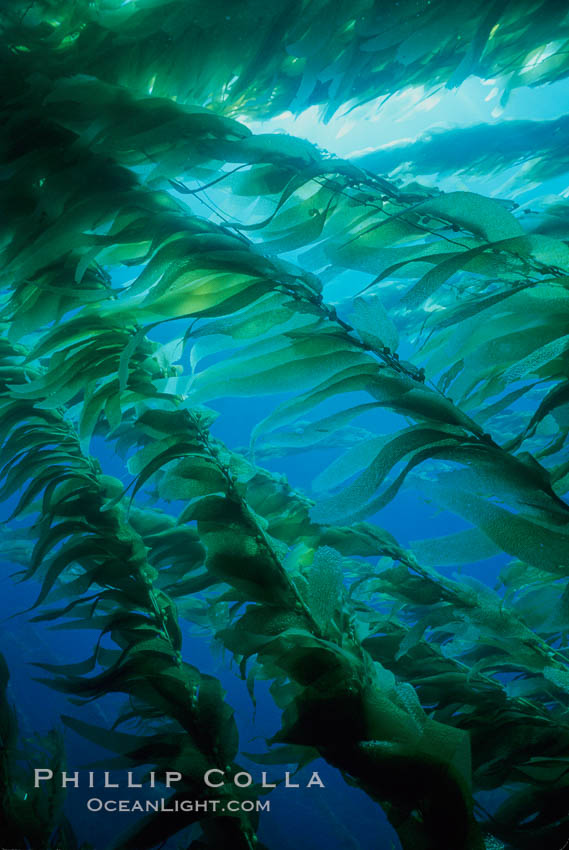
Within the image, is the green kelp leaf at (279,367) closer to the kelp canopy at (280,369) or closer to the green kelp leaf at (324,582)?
the kelp canopy at (280,369)

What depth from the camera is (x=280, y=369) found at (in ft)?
2.28

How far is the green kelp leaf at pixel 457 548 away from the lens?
1.99ft

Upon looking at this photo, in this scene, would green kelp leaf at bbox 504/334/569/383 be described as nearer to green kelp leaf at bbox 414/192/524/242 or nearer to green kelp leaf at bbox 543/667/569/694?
green kelp leaf at bbox 414/192/524/242

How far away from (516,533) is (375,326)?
0.33m

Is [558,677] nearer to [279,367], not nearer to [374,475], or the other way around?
[374,475]

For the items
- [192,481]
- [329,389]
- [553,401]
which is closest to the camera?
[553,401]

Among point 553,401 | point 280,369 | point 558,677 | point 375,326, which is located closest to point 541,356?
point 553,401

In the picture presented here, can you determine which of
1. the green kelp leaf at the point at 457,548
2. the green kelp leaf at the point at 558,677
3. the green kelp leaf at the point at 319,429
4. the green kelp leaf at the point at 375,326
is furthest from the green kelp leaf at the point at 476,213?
the green kelp leaf at the point at 558,677

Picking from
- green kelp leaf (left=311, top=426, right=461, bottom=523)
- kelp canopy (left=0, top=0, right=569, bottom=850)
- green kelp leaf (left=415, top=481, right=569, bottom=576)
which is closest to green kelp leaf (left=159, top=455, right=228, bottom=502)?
kelp canopy (left=0, top=0, right=569, bottom=850)

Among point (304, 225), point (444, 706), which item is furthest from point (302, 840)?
point (304, 225)

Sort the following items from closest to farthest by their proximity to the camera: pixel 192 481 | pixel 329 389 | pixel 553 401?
1. pixel 553 401
2. pixel 329 389
3. pixel 192 481

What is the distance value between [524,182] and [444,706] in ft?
10.4

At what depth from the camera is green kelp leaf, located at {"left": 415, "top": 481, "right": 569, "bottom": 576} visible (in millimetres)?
571

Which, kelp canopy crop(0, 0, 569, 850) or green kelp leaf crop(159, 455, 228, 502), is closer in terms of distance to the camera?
kelp canopy crop(0, 0, 569, 850)
